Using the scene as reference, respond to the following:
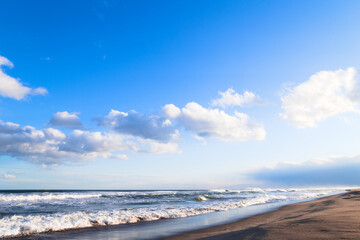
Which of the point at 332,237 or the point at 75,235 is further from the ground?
the point at 332,237

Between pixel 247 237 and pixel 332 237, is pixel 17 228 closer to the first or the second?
pixel 247 237

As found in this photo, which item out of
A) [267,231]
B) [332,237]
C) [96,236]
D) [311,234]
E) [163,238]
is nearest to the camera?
[332,237]

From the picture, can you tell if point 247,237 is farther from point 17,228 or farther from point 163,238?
point 17,228

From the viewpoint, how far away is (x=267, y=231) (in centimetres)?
612

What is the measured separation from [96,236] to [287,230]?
6.73 meters

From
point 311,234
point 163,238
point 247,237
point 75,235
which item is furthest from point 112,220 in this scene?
point 311,234

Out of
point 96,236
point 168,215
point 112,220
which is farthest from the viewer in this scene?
point 168,215

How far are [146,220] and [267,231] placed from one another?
8848mm

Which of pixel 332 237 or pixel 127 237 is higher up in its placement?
pixel 332 237

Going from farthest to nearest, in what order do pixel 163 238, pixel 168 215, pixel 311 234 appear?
pixel 168 215 < pixel 163 238 < pixel 311 234

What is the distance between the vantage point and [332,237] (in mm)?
5020

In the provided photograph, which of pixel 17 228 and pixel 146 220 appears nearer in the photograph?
pixel 17 228

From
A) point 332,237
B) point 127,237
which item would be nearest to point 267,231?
point 332,237

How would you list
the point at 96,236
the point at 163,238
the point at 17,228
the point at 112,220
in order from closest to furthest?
1. the point at 163,238
2. the point at 96,236
3. the point at 17,228
4. the point at 112,220
